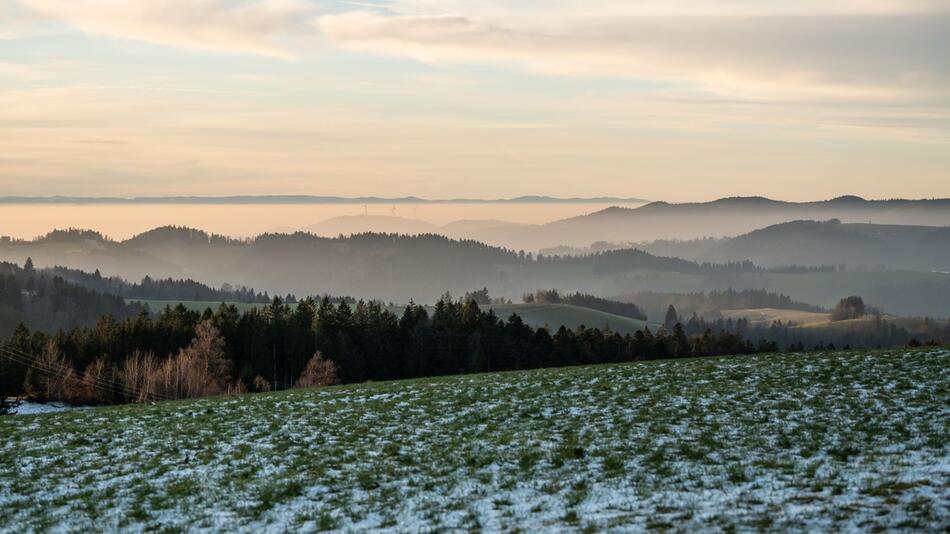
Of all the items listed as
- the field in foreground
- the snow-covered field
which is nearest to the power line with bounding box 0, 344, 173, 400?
the snow-covered field

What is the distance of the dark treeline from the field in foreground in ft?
174

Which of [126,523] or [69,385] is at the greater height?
[126,523]

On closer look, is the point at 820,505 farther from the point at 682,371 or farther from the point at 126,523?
the point at 682,371

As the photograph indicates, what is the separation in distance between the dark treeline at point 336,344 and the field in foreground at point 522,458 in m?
53.1

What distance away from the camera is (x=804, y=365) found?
39.4m

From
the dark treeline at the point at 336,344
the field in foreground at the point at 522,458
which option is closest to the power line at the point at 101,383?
the dark treeline at the point at 336,344

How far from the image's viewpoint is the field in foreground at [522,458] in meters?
18.3

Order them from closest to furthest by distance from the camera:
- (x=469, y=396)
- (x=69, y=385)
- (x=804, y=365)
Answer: (x=469, y=396), (x=804, y=365), (x=69, y=385)

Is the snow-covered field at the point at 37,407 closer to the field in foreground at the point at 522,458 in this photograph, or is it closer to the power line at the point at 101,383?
the power line at the point at 101,383

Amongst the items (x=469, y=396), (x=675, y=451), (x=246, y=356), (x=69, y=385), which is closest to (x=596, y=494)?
(x=675, y=451)

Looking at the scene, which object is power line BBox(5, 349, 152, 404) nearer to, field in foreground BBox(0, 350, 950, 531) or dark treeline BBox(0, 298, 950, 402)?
dark treeline BBox(0, 298, 950, 402)

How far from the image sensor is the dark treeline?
87375 mm

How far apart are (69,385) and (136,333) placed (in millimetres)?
15033

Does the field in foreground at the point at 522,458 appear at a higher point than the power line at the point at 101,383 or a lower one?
higher
